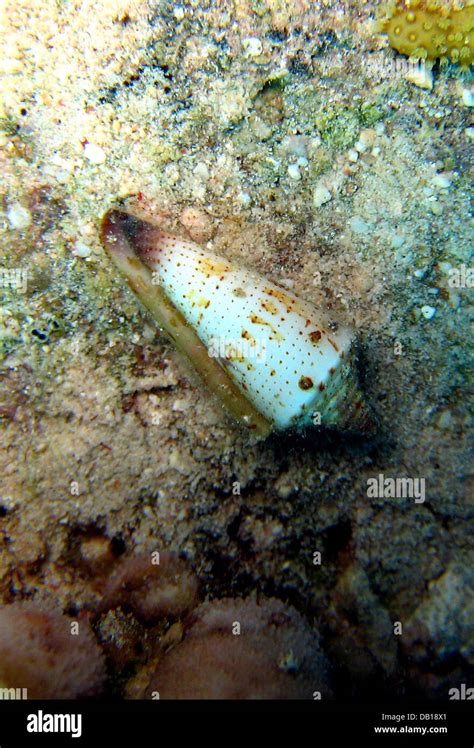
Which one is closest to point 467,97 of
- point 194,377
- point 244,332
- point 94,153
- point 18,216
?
point 244,332

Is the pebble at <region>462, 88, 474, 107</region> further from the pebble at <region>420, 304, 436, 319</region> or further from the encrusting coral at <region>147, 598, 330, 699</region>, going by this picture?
the encrusting coral at <region>147, 598, 330, 699</region>

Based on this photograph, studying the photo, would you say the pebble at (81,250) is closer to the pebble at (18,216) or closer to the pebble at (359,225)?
the pebble at (18,216)

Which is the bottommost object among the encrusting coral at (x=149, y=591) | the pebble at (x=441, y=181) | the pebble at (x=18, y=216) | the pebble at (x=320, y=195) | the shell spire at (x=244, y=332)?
the encrusting coral at (x=149, y=591)

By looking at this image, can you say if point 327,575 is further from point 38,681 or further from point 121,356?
point 121,356

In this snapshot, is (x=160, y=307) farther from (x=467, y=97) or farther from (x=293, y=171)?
(x=467, y=97)

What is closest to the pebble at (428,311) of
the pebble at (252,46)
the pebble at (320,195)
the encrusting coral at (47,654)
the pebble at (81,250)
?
the pebble at (320,195)

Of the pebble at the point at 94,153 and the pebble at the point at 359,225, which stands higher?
the pebble at the point at 94,153

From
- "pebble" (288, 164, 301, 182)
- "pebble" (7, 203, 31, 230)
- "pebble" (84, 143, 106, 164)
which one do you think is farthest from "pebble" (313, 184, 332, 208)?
"pebble" (7, 203, 31, 230)
